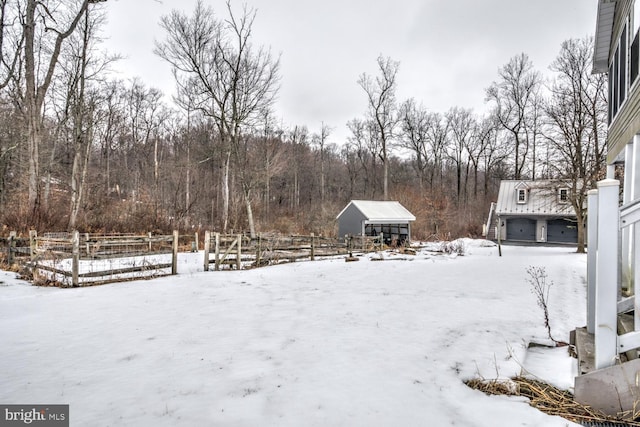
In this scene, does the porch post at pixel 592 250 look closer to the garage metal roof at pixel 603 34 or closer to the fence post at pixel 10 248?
the garage metal roof at pixel 603 34

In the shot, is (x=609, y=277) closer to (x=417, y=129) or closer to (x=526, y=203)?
(x=526, y=203)

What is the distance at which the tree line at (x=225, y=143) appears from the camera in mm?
18688

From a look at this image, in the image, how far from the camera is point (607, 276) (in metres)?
2.62

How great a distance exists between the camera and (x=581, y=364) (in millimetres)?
3076

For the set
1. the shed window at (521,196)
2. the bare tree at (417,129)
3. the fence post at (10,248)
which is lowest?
the fence post at (10,248)

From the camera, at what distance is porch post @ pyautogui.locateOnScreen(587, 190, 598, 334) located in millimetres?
3451

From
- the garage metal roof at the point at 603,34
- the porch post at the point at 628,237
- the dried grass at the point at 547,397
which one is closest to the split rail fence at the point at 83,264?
the dried grass at the point at 547,397

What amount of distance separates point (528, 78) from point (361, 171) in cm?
2098

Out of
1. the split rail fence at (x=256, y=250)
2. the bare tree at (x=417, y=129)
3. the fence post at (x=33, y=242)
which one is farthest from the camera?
the bare tree at (x=417, y=129)

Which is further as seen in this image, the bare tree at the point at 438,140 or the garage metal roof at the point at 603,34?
the bare tree at the point at 438,140

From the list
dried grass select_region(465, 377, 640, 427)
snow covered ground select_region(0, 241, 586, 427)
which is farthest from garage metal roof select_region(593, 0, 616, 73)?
dried grass select_region(465, 377, 640, 427)

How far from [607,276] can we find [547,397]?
1.22 metres

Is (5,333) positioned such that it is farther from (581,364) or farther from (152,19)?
(152,19)

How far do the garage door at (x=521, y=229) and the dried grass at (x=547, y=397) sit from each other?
2911 centimetres
